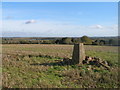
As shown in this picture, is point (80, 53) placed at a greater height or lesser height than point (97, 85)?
greater

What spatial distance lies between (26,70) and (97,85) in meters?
3.74

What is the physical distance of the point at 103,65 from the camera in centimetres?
1030

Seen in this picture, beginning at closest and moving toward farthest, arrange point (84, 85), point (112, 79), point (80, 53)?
point (84, 85)
point (112, 79)
point (80, 53)

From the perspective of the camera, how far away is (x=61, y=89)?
21.4 ft

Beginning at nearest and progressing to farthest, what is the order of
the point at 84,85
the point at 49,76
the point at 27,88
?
the point at 27,88 → the point at 84,85 → the point at 49,76

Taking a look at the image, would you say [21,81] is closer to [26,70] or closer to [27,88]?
[27,88]

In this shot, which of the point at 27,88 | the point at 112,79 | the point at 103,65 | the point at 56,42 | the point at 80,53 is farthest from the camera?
the point at 56,42

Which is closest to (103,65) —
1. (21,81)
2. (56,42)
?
(21,81)

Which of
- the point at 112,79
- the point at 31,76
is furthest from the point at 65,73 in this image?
the point at 112,79

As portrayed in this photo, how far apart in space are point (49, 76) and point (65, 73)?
75cm

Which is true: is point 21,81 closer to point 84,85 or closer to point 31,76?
point 31,76

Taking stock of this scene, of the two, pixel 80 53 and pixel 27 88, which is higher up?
pixel 80 53

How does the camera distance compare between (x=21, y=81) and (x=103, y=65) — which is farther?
(x=103, y=65)

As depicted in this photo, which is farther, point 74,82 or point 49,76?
point 49,76
